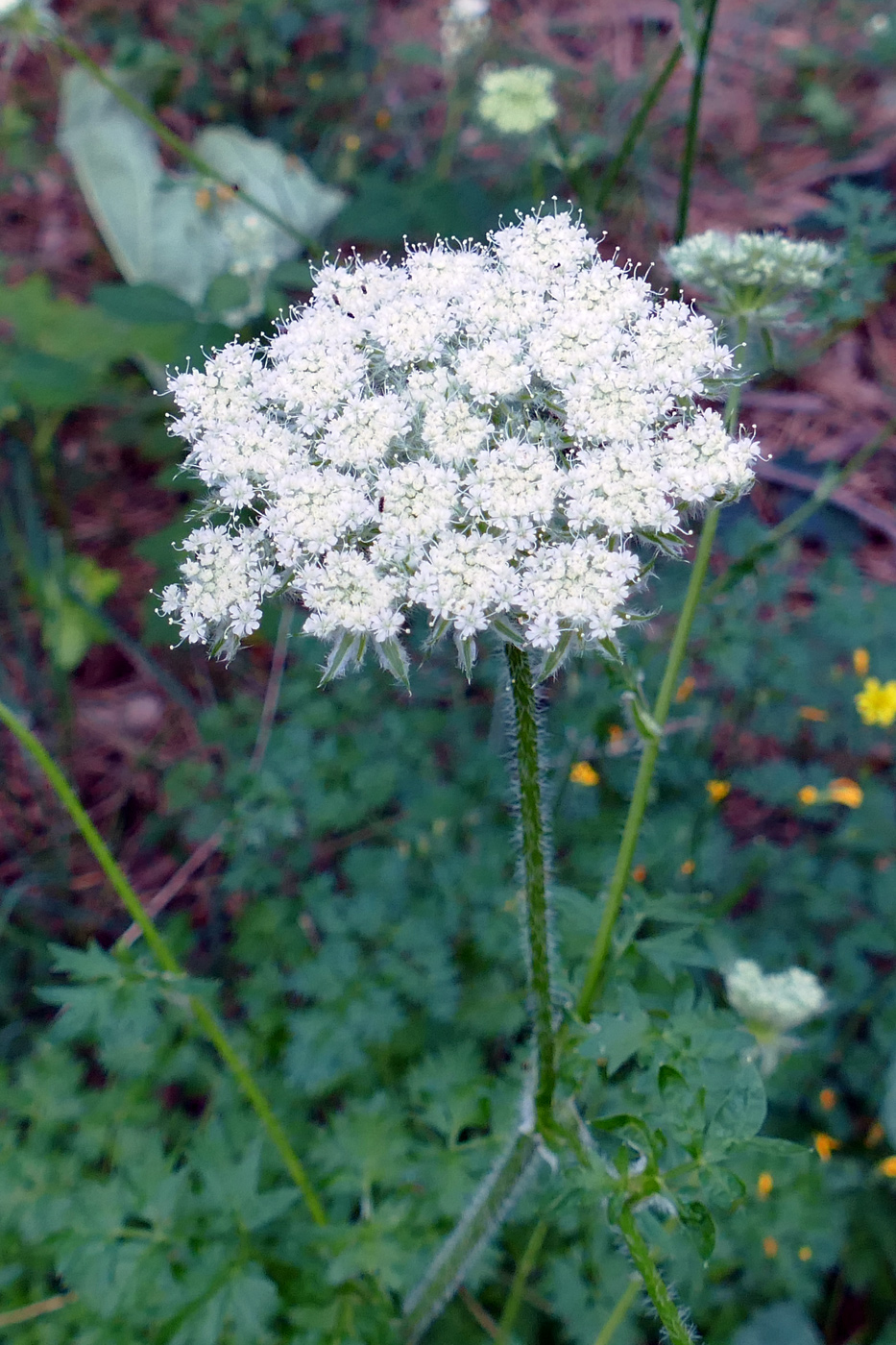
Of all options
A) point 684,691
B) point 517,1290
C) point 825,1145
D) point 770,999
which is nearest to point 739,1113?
point 770,999

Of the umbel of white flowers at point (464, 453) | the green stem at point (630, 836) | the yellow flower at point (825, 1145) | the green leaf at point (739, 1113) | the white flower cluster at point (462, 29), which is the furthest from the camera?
the white flower cluster at point (462, 29)

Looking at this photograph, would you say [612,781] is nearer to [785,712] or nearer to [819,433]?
[785,712]

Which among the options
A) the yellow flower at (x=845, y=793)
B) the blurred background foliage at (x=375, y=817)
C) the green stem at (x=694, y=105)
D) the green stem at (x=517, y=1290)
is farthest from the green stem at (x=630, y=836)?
the yellow flower at (x=845, y=793)

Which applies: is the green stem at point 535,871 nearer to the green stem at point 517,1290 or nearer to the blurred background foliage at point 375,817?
the blurred background foliage at point 375,817

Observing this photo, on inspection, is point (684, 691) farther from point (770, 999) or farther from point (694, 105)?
point (694, 105)

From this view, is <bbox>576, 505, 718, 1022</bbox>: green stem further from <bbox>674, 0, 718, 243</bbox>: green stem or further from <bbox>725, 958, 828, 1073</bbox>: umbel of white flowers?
<bbox>674, 0, 718, 243</bbox>: green stem

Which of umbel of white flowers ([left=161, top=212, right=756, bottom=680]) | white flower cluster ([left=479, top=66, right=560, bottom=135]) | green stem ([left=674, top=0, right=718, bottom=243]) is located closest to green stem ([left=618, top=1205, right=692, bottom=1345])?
umbel of white flowers ([left=161, top=212, right=756, bottom=680])
